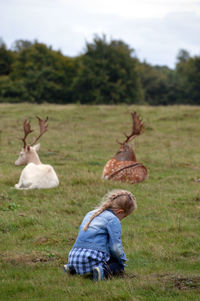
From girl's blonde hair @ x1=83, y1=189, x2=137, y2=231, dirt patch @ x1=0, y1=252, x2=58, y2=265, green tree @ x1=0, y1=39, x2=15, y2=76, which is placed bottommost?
dirt patch @ x1=0, y1=252, x2=58, y2=265

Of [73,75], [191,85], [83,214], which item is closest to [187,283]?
[83,214]

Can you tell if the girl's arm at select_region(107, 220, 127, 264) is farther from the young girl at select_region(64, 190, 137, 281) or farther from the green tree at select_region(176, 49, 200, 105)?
the green tree at select_region(176, 49, 200, 105)

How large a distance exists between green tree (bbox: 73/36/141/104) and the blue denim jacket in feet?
145

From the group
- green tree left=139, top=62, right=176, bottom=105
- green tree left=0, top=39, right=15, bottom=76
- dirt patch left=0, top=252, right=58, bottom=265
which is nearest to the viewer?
dirt patch left=0, top=252, right=58, bottom=265

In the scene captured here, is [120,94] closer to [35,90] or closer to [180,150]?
[35,90]

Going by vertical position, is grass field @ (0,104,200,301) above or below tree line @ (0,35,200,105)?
below

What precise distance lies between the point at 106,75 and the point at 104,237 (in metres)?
46.7

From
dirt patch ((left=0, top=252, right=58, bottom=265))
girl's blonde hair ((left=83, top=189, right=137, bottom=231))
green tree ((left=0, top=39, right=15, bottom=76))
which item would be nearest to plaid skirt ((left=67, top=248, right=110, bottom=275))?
girl's blonde hair ((left=83, top=189, right=137, bottom=231))

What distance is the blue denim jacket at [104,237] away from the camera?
506 cm

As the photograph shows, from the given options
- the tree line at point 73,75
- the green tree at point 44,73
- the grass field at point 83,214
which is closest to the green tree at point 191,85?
the tree line at point 73,75

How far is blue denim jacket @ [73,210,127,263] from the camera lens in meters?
5.06

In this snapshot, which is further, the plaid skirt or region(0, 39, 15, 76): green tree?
region(0, 39, 15, 76): green tree

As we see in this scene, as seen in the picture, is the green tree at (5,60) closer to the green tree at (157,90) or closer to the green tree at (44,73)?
the green tree at (44,73)

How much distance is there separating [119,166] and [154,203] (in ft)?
9.03
